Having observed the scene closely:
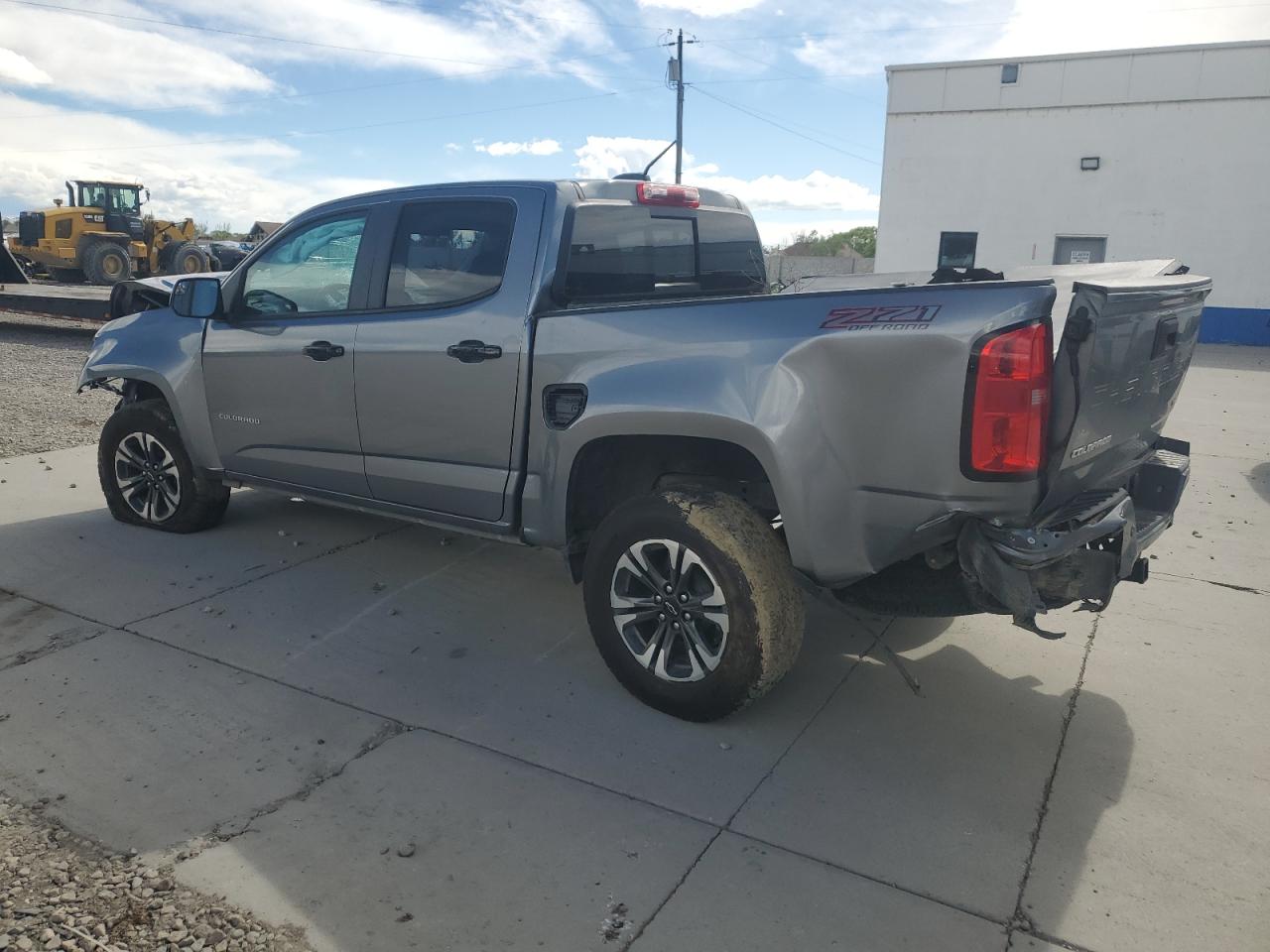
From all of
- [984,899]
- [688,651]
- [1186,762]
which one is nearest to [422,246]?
[688,651]

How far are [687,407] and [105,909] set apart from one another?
222 cm

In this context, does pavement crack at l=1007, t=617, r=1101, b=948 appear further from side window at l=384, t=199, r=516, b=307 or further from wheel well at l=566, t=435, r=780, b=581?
side window at l=384, t=199, r=516, b=307

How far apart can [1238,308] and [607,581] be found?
67.1 feet

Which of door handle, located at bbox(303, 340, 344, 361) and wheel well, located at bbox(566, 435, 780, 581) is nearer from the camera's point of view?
wheel well, located at bbox(566, 435, 780, 581)

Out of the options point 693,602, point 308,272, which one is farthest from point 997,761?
point 308,272

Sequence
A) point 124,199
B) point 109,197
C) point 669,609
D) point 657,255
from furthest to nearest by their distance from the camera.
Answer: point 124,199 < point 109,197 < point 657,255 < point 669,609

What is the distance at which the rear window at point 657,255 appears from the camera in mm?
4016

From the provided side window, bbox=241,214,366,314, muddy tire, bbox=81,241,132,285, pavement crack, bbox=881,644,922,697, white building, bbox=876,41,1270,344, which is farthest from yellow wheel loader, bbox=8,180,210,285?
pavement crack, bbox=881,644,922,697

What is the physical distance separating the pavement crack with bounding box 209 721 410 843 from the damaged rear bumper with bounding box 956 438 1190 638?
2075 mm

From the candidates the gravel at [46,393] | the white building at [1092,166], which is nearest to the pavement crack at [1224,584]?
the gravel at [46,393]

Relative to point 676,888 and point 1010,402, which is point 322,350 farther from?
point 1010,402

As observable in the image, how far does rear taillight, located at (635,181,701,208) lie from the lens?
169 inches

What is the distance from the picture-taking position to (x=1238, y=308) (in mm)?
19438

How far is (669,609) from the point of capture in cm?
346
